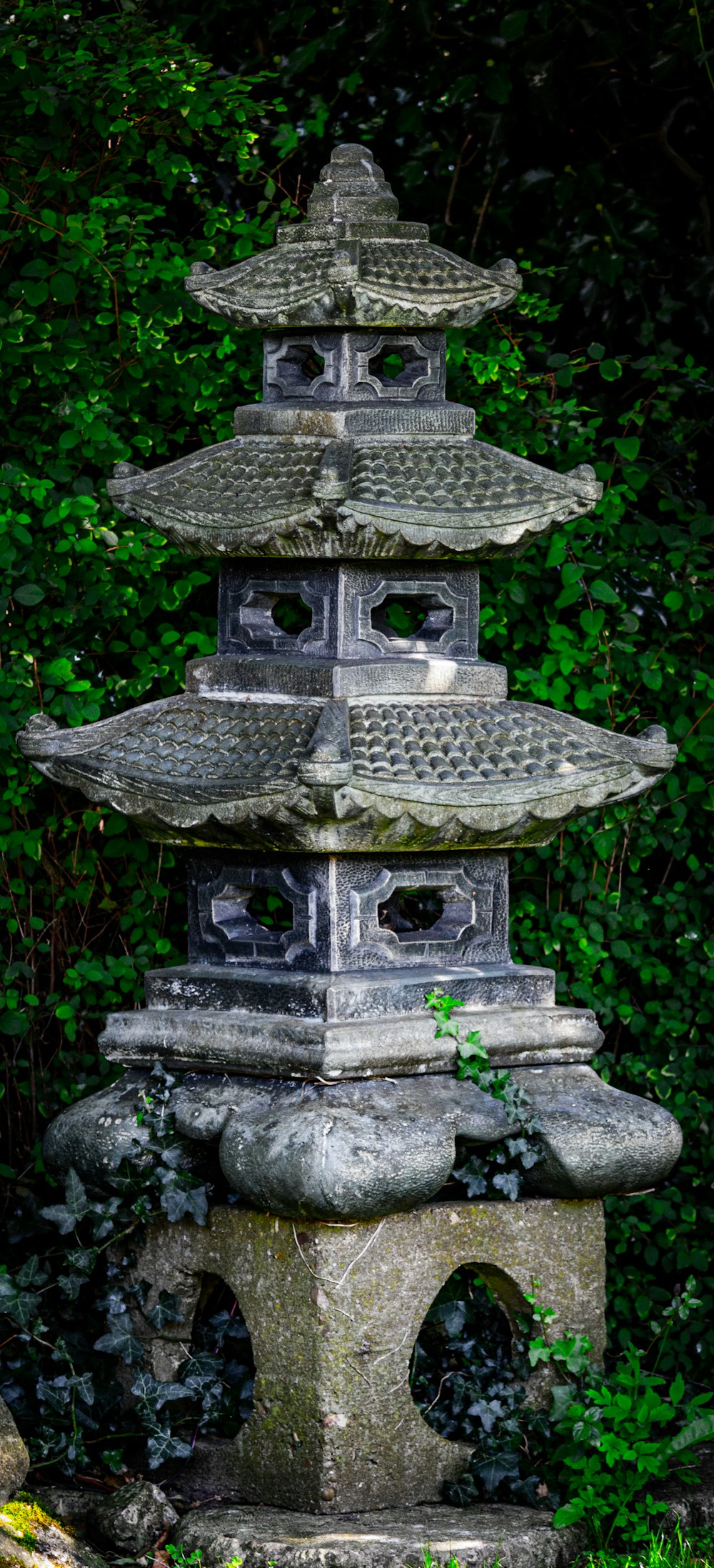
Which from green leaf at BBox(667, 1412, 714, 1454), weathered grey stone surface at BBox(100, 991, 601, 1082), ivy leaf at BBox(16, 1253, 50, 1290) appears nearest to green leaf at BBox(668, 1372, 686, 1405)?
green leaf at BBox(667, 1412, 714, 1454)

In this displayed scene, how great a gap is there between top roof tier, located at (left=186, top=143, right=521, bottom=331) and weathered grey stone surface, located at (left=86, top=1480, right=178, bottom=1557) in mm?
3060

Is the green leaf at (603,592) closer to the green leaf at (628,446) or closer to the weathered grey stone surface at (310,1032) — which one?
the green leaf at (628,446)

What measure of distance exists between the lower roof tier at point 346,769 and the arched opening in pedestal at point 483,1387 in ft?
4.07

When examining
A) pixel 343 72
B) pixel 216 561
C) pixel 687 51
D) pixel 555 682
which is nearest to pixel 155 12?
pixel 343 72

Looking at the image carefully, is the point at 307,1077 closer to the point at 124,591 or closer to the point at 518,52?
the point at 124,591

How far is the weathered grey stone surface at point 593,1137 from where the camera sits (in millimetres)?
5004

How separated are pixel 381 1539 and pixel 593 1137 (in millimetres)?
1157

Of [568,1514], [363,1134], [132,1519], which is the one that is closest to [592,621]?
[363,1134]

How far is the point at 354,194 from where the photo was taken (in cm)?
531

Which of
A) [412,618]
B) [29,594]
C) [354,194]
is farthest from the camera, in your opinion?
[412,618]

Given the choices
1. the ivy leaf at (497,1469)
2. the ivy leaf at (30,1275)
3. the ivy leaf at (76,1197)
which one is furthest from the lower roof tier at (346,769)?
the ivy leaf at (497,1469)

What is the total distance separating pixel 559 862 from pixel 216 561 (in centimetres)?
153

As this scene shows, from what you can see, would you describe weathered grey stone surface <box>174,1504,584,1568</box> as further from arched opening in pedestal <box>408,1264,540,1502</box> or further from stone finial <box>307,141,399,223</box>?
stone finial <box>307,141,399,223</box>

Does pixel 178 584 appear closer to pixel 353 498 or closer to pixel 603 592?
pixel 603 592
